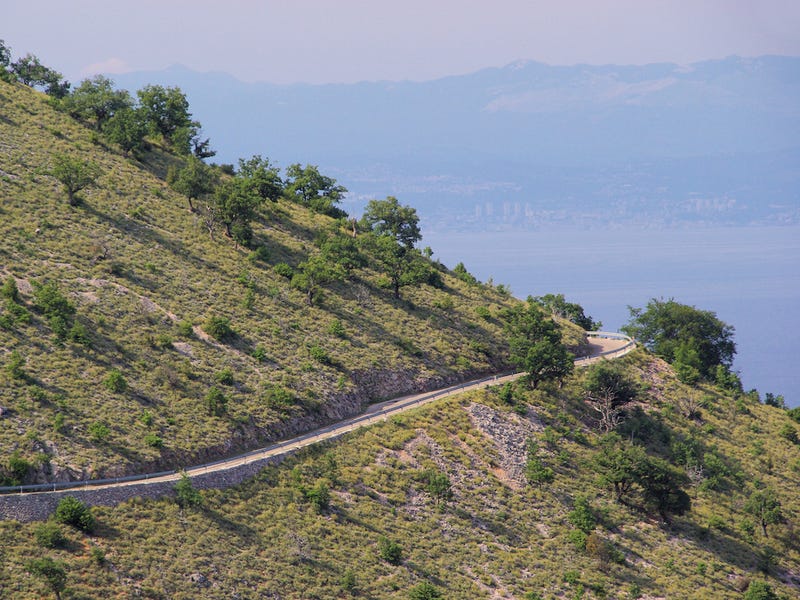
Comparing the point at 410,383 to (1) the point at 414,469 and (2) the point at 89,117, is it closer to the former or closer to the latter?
(1) the point at 414,469

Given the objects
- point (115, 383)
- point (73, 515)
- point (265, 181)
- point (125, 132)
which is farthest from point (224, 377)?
point (125, 132)

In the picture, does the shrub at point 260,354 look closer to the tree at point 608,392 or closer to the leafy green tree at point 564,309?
the tree at point 608,392

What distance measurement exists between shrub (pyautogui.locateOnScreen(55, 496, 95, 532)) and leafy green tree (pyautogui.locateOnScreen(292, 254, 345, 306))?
38.7 metres

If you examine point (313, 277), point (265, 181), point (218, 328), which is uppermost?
point (265, 181)

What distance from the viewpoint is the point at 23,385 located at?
6222 cm

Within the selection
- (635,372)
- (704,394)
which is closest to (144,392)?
(635,372)

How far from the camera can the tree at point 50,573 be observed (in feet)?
158

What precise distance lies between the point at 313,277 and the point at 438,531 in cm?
3285

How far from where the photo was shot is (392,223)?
109688 millimetres

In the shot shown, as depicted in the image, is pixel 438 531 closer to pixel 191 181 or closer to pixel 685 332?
pixel 191 181

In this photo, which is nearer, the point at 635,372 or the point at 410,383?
the point at 410,383

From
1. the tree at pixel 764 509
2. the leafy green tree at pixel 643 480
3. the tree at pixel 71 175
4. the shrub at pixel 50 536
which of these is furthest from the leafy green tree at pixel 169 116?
the tree at pixel 764 509

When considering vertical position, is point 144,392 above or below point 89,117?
below

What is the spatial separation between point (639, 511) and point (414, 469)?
1835cm
